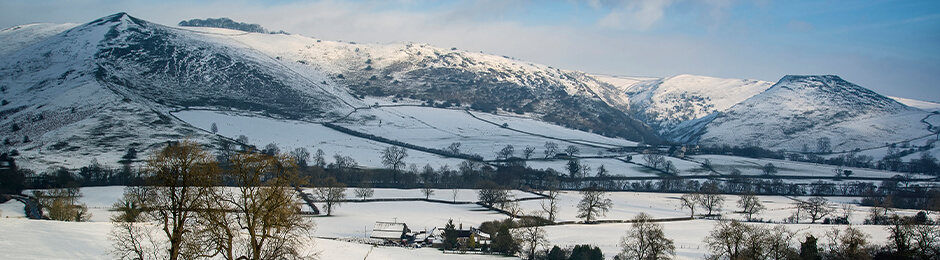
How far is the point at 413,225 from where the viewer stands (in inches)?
2447

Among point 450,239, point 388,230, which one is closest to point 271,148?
point 388,230

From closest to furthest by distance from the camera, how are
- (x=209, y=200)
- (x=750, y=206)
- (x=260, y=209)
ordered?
(x=209, y=200)
(x=260, y=209)
(x=750, y=206)

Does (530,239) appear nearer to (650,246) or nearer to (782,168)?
(650,246)

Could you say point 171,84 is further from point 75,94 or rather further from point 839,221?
point 839,221

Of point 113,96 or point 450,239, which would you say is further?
point 113,96

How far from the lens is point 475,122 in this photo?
614 feet

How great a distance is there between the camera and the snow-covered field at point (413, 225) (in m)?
24.8

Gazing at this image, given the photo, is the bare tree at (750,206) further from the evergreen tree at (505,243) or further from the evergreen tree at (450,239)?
the evergreen tree at (450,239)

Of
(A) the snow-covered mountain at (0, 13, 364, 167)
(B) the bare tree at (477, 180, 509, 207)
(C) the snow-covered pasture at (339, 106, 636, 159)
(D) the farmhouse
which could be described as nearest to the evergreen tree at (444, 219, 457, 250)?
(D) the farmhouse

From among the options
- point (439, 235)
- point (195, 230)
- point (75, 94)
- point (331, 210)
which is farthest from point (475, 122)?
point (195, 230)

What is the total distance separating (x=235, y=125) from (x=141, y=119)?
20.4m

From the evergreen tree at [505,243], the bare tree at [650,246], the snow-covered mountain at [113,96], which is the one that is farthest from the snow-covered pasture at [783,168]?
the snow-covered mountain at [113,96]

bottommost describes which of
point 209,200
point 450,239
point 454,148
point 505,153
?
point 450,239

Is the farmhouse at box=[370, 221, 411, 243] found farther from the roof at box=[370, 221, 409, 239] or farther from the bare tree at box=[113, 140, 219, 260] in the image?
the bare tree at box=[113, 140, 219, 260]
